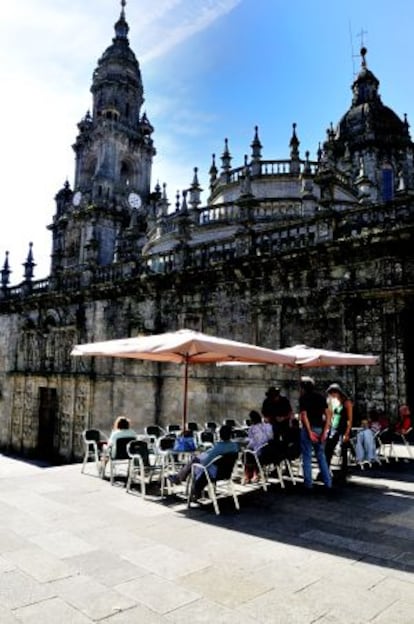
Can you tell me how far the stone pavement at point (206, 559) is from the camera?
11.9ft

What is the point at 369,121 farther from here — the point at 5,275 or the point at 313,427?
the point at 313,427

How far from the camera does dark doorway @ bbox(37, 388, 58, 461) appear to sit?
2483cm

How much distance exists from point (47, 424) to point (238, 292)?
1552 cm

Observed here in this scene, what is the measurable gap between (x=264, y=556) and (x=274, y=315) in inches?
418

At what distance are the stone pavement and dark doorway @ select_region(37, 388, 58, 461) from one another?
18.5 metres

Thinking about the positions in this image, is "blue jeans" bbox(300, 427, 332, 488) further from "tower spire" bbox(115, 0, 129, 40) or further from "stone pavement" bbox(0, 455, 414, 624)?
"tower spire" bbox(115, 0, 129, 40)

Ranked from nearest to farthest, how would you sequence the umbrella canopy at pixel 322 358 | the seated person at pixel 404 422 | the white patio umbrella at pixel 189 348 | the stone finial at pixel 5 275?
1. the white patio umbrella at pixel 189 348
2. the umbrella canopy at pixel 322 358
3. the seated person at pixel 404 422
4. the stone finial at pixel 5 275

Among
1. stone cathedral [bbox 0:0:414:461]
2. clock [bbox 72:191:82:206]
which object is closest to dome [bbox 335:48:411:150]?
stone cathedral [bbox 0:0:414:461]

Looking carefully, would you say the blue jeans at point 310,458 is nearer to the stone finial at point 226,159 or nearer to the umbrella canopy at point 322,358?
the umbrella canopy at point 322,358

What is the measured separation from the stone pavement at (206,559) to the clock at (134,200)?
1457 inches

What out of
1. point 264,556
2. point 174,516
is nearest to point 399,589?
point 264,556

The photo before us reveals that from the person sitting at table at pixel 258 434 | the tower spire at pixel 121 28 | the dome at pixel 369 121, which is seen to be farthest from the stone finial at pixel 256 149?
the tower spire at pixel 121 28

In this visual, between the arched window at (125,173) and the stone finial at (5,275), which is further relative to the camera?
the arched window at (125,173)

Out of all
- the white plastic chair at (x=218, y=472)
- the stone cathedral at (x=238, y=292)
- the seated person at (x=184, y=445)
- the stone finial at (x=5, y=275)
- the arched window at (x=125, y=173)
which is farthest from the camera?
the arched window at (x=125, y=173)
